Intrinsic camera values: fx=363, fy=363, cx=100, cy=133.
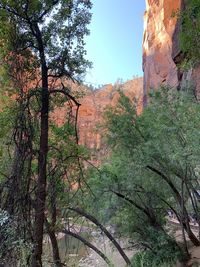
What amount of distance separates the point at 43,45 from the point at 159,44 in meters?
32.2

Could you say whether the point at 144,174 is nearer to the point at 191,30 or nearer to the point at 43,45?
the point at 191,30

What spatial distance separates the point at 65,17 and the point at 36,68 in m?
0.92

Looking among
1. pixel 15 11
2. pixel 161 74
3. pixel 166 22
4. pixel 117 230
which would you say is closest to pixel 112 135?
pixel 117 230

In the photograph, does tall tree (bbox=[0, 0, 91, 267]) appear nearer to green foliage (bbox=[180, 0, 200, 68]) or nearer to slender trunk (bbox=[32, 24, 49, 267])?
slender trunk (bbox=[32, 24, 49, 267])

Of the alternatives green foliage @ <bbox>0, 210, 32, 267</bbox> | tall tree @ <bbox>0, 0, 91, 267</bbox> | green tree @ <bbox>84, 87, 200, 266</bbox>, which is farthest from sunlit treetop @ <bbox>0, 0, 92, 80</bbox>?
green tree @ <bbox>84, 87, 200, 266</bbox>

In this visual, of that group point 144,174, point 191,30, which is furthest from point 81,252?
point 191,30

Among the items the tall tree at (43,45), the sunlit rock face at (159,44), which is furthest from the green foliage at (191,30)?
the sunlit rock face at (159,44)

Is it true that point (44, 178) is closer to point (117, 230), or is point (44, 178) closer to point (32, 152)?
point (32, 152)

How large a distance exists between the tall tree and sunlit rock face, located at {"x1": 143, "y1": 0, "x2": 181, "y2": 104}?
989 inches

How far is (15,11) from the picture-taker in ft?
16.3

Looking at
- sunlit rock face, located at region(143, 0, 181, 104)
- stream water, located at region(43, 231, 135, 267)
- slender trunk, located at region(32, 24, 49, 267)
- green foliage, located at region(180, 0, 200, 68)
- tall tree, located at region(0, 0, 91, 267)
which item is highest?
sunlit rock face, located at region(143, 0, 181, 104)

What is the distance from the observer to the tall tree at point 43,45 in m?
4.85

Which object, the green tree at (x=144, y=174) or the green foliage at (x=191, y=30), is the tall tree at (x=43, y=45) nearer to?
the green foliage at (x=191, y=30)

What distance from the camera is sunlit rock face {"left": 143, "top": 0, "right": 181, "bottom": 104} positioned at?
108ft
